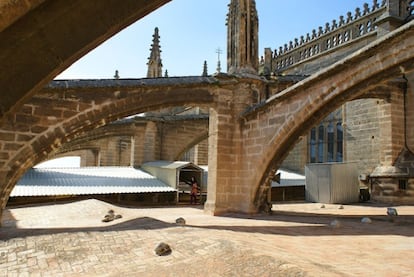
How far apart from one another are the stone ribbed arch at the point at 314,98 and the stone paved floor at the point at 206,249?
2.27 m

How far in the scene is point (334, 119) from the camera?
1675 cm

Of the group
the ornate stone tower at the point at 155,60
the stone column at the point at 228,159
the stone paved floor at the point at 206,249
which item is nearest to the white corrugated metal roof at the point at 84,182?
A: the stone column at the point at 228,159

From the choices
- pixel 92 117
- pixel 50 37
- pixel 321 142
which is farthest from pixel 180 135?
pixel 50 37

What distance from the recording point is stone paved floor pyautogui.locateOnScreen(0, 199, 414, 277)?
12.5 feet

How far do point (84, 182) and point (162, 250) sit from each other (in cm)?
936

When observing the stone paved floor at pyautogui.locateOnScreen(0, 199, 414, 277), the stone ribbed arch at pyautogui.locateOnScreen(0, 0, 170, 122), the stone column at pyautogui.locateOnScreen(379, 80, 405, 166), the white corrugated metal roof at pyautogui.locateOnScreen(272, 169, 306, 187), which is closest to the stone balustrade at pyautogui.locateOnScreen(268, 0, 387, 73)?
the stone column at pyautogui.locateOnScreen(379, 80, 405, 166)

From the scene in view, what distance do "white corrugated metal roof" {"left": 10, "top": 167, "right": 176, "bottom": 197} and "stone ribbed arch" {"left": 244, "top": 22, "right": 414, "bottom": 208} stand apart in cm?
502

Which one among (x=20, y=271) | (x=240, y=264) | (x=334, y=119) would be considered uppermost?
(x=334, y=119)

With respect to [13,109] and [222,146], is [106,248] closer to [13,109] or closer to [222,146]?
[13,109]

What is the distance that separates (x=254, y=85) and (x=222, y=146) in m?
2.30

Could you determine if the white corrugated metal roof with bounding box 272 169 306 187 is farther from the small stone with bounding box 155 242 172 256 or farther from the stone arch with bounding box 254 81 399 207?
the small stone with bounding box 155 242 172 256

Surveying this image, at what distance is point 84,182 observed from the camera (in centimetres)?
1298

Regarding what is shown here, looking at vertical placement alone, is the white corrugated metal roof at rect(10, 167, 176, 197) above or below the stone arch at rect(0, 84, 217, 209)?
below

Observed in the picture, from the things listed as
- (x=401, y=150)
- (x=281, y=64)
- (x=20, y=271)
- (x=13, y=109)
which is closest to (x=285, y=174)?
(x=401, y=150)
